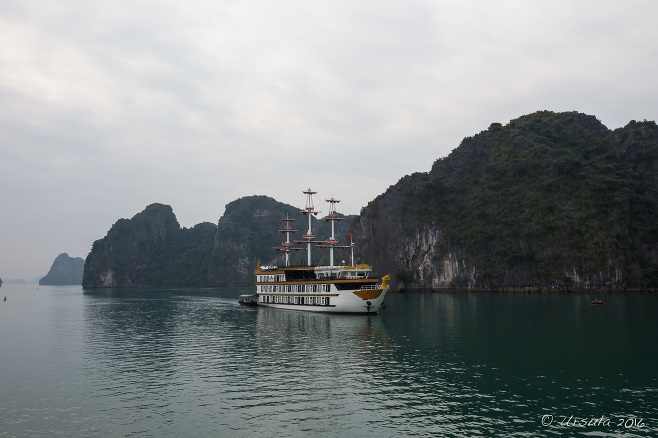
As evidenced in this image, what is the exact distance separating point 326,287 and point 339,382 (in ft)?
147

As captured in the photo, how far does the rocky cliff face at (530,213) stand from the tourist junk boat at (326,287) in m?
82.0

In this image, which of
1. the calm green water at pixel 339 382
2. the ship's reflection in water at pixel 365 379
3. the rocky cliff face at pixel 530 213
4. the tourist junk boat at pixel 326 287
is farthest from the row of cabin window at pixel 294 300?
the rocky cliff face at pixel 530 213

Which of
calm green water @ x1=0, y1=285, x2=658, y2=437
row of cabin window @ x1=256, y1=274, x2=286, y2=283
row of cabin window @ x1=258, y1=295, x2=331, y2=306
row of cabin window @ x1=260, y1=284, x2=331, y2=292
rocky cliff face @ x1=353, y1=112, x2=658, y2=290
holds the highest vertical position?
rocky cliff face @ x1=353, y1=112, x2=658, y2=290

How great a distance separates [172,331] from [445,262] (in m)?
122

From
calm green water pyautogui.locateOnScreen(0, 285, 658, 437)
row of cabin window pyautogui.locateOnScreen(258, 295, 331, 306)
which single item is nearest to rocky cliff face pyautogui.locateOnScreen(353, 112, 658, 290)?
calm green water pyautogui.locateOnScreen(0, 285, 658, 437)

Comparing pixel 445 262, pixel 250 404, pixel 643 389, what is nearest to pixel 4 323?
pixel 250 404

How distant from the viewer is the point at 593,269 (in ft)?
419

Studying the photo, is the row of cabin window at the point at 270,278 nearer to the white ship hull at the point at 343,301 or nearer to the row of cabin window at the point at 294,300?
the row of cabin window at the point at 294,300

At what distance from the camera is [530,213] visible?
148 meters

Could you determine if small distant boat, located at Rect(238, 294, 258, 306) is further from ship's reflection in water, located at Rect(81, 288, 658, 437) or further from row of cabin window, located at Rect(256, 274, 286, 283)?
ship's reflection in water, located at Rect(81, 288, 658, 437)

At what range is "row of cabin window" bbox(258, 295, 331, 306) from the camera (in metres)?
76.0

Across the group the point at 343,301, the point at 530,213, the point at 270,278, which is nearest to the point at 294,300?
the point at 270,278

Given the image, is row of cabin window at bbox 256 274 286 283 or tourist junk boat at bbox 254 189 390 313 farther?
row of cabin window at bbox 256 274 286 283

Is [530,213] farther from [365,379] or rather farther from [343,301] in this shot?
[365,379]
